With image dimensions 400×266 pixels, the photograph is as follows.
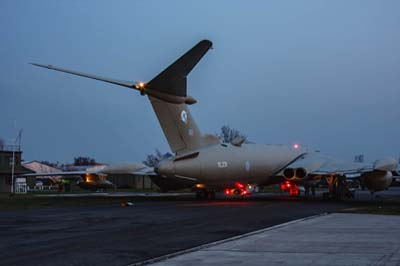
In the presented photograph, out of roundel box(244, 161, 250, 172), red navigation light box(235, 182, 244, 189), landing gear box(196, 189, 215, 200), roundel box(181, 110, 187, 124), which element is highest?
roundel box(181, 110, 187, 124)

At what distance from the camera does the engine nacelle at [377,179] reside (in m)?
32.4

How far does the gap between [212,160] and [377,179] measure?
9.25m

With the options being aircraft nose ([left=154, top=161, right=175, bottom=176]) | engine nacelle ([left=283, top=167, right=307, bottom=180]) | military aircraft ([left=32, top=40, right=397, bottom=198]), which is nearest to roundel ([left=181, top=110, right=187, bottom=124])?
military aircraft ([left=32, top=40, right=397, bottom=198])

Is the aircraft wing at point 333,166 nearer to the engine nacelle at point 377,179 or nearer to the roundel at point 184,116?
the engine nacelle at point 377,179

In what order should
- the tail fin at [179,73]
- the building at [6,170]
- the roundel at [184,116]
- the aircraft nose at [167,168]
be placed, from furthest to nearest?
the building at [6,170] < the roundel at [184,116] < the aircraft nose at [167,168] < the tail fin at [179,73]

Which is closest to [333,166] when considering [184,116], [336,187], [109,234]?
[336,187]

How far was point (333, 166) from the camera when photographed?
34.6 metres

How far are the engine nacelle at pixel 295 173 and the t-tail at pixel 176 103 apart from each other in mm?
4995

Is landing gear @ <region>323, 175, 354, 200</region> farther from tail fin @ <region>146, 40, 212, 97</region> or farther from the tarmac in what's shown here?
the tarmac

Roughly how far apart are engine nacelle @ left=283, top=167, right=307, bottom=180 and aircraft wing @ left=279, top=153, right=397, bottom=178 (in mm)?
209

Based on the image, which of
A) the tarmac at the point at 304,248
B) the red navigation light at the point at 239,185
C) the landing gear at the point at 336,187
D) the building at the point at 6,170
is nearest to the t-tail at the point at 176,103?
the red navigation light at the point at 239,185

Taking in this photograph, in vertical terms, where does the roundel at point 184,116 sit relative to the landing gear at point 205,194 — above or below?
above

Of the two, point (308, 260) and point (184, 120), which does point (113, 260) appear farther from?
point (184, 120)

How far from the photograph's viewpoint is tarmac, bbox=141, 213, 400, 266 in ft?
32.6
